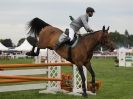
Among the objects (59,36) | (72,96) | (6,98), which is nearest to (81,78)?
(72,96)

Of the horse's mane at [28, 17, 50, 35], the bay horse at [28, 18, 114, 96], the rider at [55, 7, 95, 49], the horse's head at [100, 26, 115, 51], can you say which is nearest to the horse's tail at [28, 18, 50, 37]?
the horse's mane at [28, 17, 50, 35]

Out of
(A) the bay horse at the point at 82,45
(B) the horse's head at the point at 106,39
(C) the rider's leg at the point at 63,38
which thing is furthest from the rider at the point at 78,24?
(B) the horse's head at the point at 106,39

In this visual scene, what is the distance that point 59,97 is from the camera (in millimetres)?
12055

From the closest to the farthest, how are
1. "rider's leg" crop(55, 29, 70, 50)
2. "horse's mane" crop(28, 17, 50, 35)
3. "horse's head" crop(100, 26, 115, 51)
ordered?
"horse's head" crop(100, 26, 115, 51) < "rider's leg" crop(55, 29, 70, 50) < "horse's mane" crop(28, 17, 50, 35)

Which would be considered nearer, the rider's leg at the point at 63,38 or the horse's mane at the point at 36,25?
the rider's leg at the point at 63,38

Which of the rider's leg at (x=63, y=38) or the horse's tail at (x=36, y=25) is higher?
the horse's tail at (x=36, y=25)

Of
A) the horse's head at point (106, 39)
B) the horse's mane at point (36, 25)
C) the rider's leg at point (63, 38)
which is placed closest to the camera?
the horse's head at point (106, 39)

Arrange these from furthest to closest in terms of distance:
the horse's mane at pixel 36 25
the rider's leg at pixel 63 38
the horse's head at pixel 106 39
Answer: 1. the horse's mane at pixel 36 25
2. the rider's leg at pixel 63 38
3. the horse's head at pixel 106 39

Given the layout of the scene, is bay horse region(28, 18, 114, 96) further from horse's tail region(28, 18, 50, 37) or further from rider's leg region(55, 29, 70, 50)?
horse's tail region(28, 18, 50, 37)

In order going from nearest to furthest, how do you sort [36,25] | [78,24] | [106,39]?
[106,39]
[78,24]
[36,25]

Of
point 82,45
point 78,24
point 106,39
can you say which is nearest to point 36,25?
point 78,24

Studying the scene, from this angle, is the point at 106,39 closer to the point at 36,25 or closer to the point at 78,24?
the point at 78,24

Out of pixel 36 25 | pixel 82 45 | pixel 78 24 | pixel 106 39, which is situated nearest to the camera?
pixel 106 39

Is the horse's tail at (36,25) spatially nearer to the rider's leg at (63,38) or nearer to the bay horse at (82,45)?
the bay horse at (82,45)
